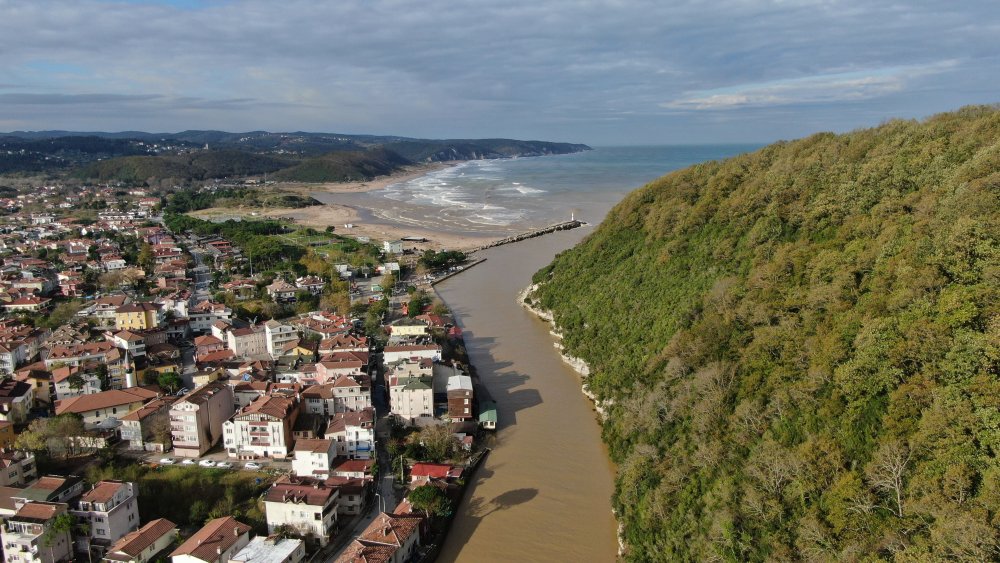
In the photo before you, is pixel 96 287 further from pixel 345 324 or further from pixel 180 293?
pixel 345 324

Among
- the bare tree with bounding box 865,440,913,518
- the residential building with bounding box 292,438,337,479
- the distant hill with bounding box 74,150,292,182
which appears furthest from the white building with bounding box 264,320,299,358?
the distant hill with bounding box 74,150,292,182

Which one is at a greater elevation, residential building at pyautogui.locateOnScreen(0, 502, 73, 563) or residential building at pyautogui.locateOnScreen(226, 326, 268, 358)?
residential building at pyautogui.locateOnScreen(226, 326, 268, 358)

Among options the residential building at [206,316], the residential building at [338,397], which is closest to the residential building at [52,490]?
the residential building at [338,397]

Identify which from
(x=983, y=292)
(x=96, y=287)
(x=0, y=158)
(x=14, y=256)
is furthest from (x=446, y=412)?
(x=0, y=158)

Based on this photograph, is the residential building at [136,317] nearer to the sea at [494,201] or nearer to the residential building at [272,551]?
the residential building at [272,551]

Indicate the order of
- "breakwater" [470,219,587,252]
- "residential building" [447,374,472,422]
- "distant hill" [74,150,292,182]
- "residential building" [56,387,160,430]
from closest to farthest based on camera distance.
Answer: "residential building" [56,387,160,430]
"residential building" [447,374,472,422]
"breakwater" [470,219,587,252]
"distant hill" [74,150,292,182]

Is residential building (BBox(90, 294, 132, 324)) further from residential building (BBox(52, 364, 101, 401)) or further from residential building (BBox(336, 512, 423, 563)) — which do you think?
residential building (BBox(336, 512, 423, 563))
